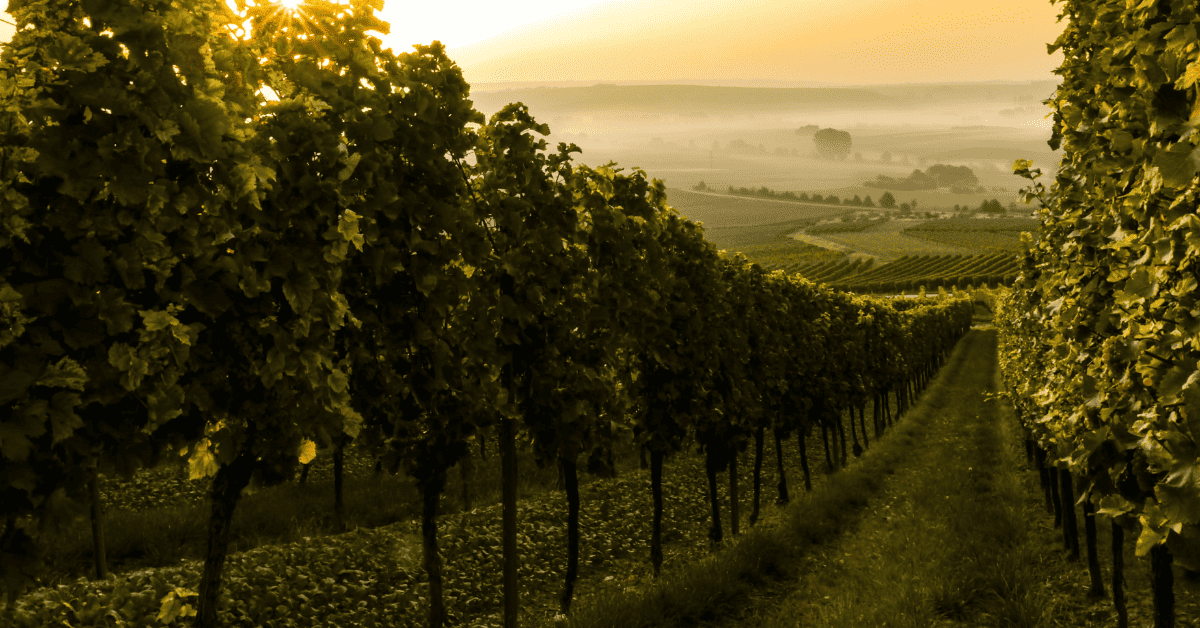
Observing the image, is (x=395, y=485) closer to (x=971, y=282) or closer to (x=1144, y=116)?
(x=1144, y=116)

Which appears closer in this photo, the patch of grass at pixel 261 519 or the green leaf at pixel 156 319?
the green leaf at pixel 156 319

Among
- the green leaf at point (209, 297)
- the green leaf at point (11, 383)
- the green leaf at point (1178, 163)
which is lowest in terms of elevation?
the green leaf at point (11, 383)

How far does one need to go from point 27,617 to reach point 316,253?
5.46 metres

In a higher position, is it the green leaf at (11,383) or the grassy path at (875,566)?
the green leaf at (11,383)

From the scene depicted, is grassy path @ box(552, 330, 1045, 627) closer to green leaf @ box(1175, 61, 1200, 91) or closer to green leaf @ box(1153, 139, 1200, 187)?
green leaf @ box(1153, 139, 1200, 187)

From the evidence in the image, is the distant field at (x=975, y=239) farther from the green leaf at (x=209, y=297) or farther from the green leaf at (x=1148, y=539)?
the green leaf at (x=209, y=297)

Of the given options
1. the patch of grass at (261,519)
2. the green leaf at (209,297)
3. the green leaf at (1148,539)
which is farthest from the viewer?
the patch of grass at (261,519)

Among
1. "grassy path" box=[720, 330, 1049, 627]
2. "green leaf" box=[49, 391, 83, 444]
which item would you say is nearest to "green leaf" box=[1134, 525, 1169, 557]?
"grassy path" box=[720, 330, 1049, 627]

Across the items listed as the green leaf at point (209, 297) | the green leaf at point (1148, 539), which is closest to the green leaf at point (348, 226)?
the green leaf at point (209, 297)

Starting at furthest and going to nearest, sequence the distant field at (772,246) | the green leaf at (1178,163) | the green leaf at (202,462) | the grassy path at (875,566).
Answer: the distant field at (772,246), the grassy path at (875,566), the green leaf at (202,462), the green leaf at (1178,163)

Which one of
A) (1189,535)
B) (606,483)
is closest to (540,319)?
(1189,535)

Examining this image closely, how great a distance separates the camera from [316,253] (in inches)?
183

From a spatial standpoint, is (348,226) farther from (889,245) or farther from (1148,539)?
(889,245)

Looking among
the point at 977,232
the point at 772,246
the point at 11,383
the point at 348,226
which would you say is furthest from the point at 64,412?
the point at 977,232
